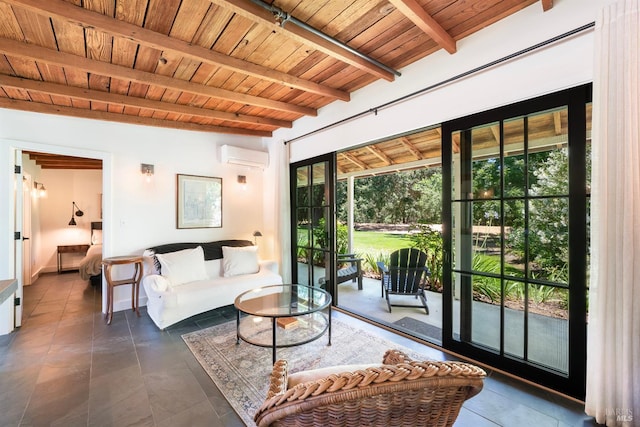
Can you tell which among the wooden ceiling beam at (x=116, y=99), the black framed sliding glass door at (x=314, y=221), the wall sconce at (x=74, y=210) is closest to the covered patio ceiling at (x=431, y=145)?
the black framed sliding glass door at (x=314, y=221)

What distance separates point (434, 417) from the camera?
2.75 ft

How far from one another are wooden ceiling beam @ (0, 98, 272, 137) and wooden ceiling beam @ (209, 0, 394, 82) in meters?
2.51

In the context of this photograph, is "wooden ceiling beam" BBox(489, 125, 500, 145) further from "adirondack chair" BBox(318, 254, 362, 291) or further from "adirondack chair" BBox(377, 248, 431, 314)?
"adirondack chair" BBox(318, 254, 362, 291)

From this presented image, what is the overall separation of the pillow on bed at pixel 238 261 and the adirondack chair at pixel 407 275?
190cm

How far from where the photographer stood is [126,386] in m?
1.97

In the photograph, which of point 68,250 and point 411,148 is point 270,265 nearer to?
point 411,148

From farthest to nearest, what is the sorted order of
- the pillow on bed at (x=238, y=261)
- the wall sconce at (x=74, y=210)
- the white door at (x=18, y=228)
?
the wall sconce at (x=74, y=210) → the pillow on bed at (x=238, y=261) → the white door at (x=18, y=228)

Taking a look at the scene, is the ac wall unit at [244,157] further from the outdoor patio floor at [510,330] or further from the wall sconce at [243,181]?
the outdoor patio floor at [510,330]

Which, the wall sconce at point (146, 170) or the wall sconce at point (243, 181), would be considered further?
the wall sconce at point (243, 181)

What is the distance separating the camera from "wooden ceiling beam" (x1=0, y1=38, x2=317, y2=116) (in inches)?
80.0

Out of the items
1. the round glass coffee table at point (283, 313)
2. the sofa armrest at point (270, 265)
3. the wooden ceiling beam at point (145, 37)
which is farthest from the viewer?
the sofa armrest at point (270, 265)

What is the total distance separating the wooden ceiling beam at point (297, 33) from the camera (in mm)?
1672

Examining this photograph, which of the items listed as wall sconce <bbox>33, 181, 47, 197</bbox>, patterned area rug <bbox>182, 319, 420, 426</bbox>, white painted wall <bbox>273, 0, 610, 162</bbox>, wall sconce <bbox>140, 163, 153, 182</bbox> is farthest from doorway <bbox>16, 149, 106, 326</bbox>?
white painted wall <bbox>273, 0, 610, 162</bbox>

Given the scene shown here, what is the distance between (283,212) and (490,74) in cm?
300
